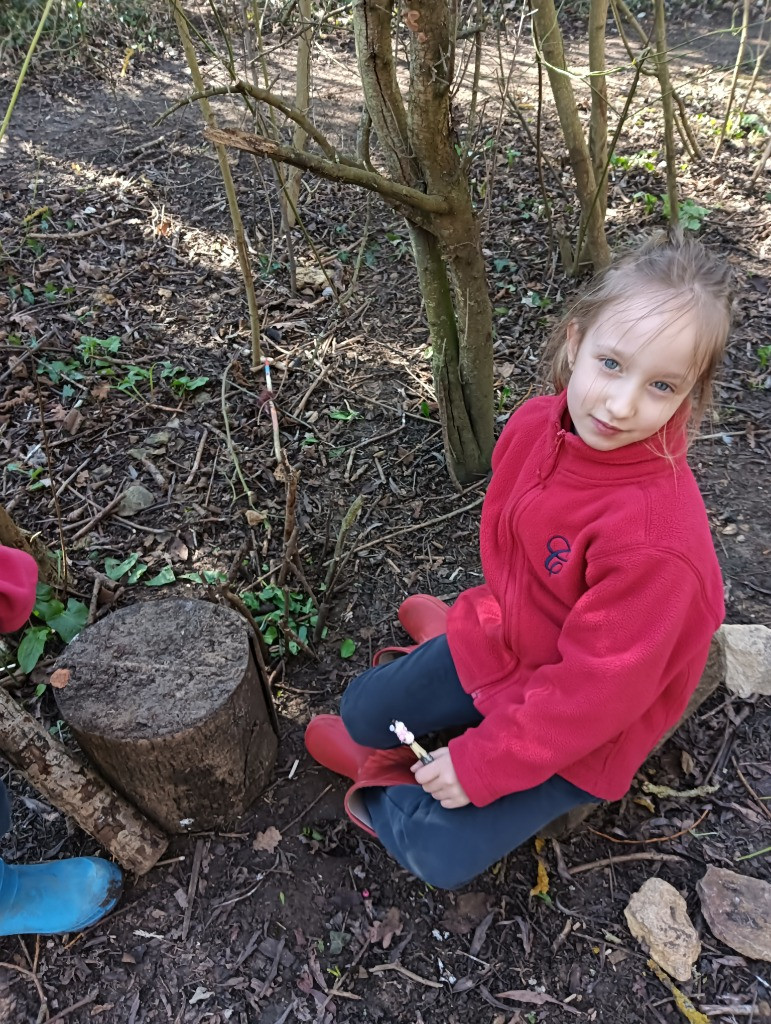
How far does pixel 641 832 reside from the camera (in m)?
2.05

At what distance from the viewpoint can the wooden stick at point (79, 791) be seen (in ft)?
5.67

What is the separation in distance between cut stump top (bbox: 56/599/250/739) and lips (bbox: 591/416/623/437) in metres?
1.07

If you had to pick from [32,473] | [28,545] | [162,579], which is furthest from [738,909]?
[32,473]

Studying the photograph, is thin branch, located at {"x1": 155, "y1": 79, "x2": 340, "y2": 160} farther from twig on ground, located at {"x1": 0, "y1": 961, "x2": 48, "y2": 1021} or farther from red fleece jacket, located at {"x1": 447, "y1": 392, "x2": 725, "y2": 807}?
twig on ground, located at {"x1": 0, "y1": 961, "x2": 48, "y2": 1021}

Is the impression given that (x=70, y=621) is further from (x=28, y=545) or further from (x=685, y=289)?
(x=685, y=289)

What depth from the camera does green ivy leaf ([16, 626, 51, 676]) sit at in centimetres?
241

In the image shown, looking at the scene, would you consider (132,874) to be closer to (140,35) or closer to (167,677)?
(167,677)

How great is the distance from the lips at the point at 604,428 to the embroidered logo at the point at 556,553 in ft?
0.92

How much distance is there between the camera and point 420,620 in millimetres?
2443

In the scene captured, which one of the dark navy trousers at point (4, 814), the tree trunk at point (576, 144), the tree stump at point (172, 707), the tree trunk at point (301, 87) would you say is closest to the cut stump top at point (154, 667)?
the tree stump at point (172, 707)

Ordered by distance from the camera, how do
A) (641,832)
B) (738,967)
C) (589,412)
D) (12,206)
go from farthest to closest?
(12,206) < (641,832) < (738,967) < (589,412)

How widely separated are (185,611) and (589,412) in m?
1.21

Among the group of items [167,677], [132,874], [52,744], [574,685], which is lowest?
[132,874]

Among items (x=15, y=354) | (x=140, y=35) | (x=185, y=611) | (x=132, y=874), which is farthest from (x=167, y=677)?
(x=140, y=35)
